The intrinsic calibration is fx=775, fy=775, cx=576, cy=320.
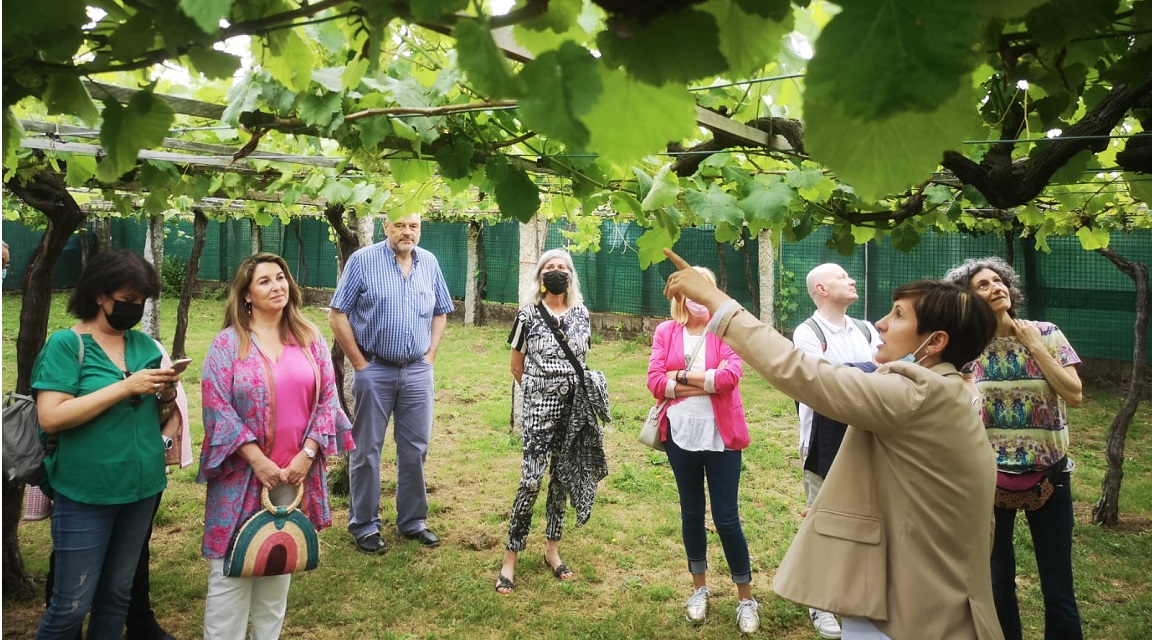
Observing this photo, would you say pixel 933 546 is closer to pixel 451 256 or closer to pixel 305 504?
pixel 305 504

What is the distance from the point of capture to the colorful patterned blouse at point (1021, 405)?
311 centimetres

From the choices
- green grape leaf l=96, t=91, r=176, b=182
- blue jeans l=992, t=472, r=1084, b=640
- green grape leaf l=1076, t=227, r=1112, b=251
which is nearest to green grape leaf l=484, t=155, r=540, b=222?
green grape leaf l=96, t=91, r=176, b=182

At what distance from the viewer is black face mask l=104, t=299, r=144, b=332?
2.93 meters

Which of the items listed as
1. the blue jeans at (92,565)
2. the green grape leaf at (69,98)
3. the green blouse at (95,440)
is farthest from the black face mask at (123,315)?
the green grape leaf at (69,98)

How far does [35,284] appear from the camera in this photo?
4004mm

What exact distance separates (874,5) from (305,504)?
327 cm

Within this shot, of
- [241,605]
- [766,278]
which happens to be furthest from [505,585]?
[766,278]

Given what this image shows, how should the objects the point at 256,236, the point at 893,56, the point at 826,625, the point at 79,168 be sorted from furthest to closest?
the point at 256,236, the point at 826,625, the point at 79,168, the point at 893,56

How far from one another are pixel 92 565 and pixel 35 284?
6.24ft

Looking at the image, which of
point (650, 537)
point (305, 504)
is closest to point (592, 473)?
point (650, 537)

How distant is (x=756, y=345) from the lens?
85.0 inches

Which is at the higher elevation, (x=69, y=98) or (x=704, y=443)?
(x=69, y=98)

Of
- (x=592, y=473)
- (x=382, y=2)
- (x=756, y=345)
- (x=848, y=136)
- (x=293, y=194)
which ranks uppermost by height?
(x=293, y=194)

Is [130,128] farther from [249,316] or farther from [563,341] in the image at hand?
[563,341]
